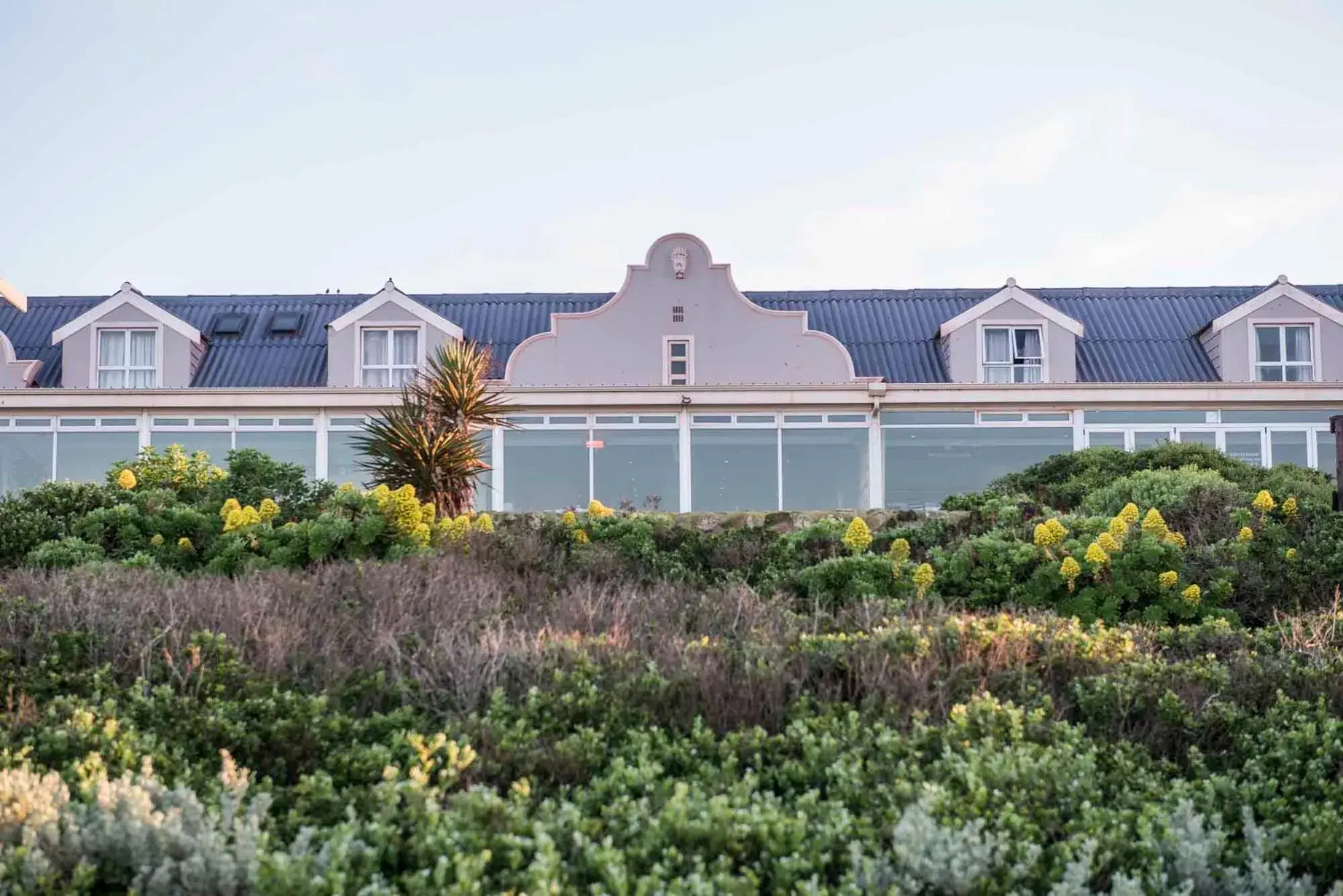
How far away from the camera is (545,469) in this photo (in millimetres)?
18719

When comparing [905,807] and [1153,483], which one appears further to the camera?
[1153,483]

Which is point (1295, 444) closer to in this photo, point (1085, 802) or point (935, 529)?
point (935, 529)

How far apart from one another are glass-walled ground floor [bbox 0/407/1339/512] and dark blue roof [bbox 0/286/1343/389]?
1678 mm

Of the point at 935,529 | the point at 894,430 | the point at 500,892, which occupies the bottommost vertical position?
the point at 500,892

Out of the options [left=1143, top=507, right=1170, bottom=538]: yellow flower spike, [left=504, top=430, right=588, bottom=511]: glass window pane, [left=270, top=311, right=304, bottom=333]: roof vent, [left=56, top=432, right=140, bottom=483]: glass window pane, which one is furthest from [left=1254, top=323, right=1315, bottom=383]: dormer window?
[left=56, top=432, right=140, bottom=483]: glass window pane

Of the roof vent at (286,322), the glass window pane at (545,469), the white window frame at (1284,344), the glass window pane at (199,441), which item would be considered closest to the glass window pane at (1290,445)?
the white window frame at (1284,344)

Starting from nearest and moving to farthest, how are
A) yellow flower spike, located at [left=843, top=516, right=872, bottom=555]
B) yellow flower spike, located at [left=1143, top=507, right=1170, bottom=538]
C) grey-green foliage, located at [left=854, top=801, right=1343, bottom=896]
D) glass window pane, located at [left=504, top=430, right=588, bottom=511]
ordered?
1. grey-green foliage, located at [left=854, top=801, right=1343, bottom=896]
2. yellow flower spike, located at [left=1143, top=507, right=1170, bottom=538]
3. yellow flower spike, located at [left=843, top=516, right=872, bottom=555]
4. glass window pane, located at [left=504, top=430, right=588, bottom=511]

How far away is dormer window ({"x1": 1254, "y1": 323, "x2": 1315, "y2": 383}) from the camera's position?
2033cm

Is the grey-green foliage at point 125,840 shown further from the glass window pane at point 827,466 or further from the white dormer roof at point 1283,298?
the white dormer roof at point 1283,298

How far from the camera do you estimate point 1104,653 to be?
261 inches

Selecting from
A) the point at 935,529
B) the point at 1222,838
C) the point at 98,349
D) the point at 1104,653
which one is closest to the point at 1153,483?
the point at 935,529

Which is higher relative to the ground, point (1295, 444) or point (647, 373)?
→ point (647, 373)

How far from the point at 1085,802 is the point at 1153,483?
24.4ft

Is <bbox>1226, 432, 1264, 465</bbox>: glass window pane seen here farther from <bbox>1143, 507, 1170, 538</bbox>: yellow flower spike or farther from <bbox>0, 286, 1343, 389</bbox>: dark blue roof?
<bbox>1143, 507, 1170, 538</bbox>: yellow flower spike
